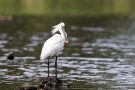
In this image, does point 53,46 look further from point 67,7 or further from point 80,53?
point 67,7

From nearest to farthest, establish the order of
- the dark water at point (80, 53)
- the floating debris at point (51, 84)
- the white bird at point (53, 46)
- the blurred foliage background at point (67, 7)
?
the floating debris at point (51, 84) → the white bird at point (53, 46) → the dark water at point (80, 53) → the blurred foliage background at point (67, 7)

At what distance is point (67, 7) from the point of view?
72.2 meters

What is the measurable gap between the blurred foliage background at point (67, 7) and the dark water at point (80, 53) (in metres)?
8.39

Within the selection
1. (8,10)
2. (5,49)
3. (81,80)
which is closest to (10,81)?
(81,80)

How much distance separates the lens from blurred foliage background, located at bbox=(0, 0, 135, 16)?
6650cm

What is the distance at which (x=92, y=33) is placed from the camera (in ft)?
153

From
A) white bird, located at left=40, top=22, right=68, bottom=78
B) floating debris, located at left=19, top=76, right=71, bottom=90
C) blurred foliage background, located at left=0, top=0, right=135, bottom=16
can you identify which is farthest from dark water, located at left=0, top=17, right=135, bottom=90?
blurred foliage background, located at left=0, top=0, right=135, bottom=16

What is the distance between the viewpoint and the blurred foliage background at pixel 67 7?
218ft

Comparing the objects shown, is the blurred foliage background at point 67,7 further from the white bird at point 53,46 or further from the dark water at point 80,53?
the white bird at point 53,46

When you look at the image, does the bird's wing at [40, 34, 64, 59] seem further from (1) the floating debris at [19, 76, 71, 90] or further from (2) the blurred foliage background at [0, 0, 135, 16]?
(2) the blurred foliage background at [0, 0, 135, 16]

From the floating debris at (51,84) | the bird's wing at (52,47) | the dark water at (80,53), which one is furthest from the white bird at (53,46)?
the dark water at (80,53)

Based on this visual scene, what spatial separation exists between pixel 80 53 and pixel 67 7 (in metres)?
38.1

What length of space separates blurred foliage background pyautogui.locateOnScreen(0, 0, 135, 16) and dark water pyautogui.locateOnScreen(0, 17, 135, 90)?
8.39 m

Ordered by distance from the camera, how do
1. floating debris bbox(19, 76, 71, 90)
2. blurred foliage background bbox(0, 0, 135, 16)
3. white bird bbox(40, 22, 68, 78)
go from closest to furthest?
1. floating debris bbox(19, 76, 71, 90)
2. white bird bbox(40, 22, 68, 78)
3. blurred foliage background bbox(0, 0, 135, 16)
